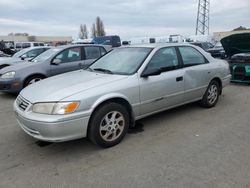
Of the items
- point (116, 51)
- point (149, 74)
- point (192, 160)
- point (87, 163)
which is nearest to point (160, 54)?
point (149, 74)

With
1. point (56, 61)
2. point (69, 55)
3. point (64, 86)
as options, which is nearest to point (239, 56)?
point (69, 55)

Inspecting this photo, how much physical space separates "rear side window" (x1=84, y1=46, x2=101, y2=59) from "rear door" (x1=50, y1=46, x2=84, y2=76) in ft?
0.75

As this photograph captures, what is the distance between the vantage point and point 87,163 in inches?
132

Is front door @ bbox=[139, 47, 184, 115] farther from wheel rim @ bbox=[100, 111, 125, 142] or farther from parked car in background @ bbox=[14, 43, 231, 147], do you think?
wheel rim @ bbox=[100, 111, 125, 142]

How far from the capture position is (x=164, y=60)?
4.63 meters

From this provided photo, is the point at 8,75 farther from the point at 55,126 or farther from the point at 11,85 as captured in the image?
the point at 55,126

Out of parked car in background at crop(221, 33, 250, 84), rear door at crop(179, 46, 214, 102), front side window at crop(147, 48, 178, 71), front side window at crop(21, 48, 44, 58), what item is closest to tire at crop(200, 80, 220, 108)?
rear door at crop(179, 46, 214, 102)

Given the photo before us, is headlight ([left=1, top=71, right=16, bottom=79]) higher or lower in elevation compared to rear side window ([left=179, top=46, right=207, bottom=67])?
lower

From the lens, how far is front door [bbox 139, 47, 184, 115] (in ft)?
13.8

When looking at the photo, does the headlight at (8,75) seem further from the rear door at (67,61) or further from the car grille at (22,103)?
the car grille at (22,103)

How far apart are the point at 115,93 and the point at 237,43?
6.55 meters

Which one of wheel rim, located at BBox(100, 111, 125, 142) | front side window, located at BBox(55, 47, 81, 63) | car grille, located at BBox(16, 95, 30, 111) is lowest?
wheel rim, located at BBox(100, 111, 125, 142)

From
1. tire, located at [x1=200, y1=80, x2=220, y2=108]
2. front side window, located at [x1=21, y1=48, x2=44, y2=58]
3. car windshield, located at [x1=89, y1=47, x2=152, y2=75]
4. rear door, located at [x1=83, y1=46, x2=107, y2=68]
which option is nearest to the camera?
car windshield, located at [x1=89, y1=47, x2=152, y2=75]

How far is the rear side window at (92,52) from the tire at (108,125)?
4.77 m
